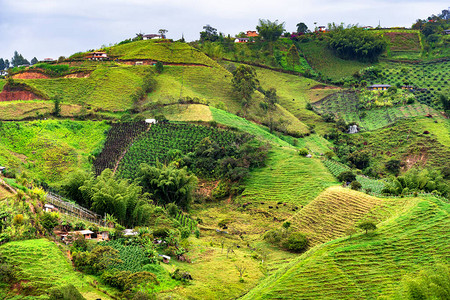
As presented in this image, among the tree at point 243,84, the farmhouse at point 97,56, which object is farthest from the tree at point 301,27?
the farmhouse at point 97,56

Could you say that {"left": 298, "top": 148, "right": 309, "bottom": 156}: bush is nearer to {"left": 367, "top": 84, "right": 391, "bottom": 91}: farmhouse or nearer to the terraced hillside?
the terraced hillside

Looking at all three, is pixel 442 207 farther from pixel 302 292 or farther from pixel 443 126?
pixel 443 126

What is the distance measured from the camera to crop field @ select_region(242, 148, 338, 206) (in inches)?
1561

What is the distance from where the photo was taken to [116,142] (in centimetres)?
5059

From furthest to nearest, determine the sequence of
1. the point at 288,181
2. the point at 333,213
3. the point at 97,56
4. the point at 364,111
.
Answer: the point at 97,56 → the point at 364,111 → the point at 288,181 → the point at 333,213

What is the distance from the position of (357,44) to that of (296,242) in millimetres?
72177

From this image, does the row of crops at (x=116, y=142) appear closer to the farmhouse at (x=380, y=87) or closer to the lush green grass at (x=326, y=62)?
the farmhouse at (x=380, y=87)

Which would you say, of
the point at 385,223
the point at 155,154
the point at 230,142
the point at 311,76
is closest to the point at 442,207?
the point at 385,223

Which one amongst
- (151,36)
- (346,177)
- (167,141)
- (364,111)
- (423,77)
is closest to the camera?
(346,177)

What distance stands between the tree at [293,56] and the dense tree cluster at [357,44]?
9.24 m

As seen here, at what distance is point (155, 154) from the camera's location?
48.1 metres

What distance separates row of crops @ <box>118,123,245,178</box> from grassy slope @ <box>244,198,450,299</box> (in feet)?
82.2

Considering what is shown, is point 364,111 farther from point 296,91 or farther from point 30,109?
point 30,109

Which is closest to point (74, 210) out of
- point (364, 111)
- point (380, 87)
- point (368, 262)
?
point (368, 262)
